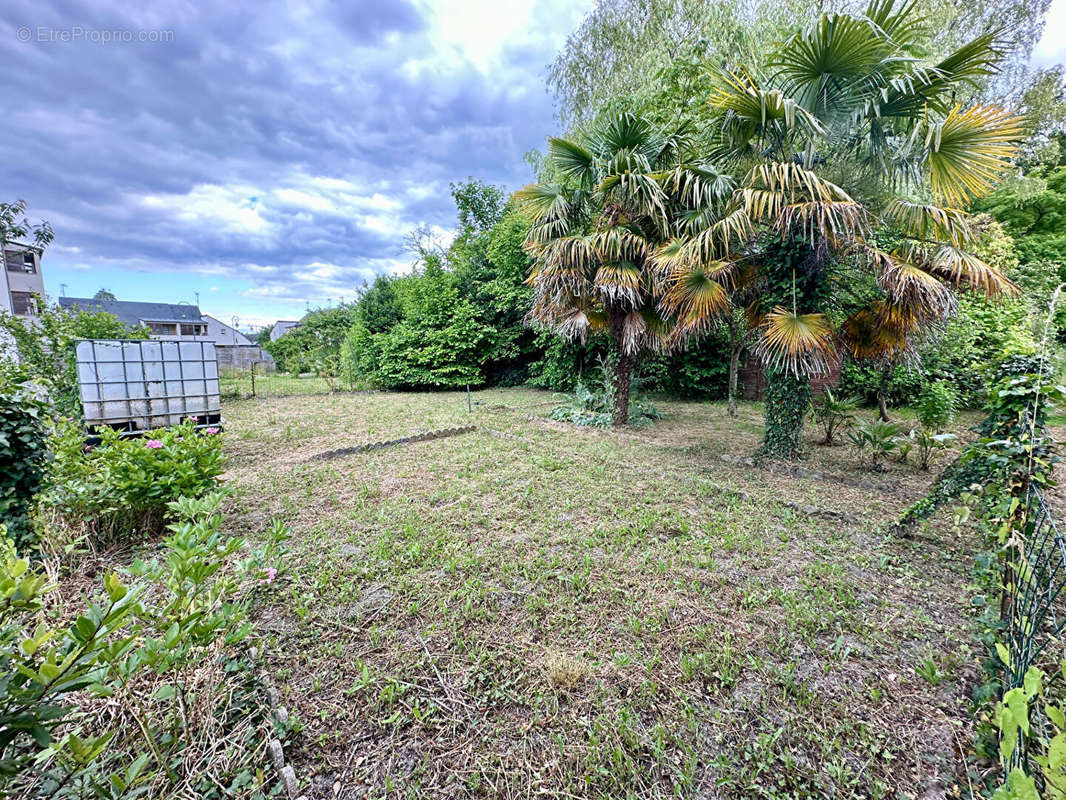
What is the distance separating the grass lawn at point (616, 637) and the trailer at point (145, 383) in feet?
7.14

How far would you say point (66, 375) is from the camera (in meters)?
4.73

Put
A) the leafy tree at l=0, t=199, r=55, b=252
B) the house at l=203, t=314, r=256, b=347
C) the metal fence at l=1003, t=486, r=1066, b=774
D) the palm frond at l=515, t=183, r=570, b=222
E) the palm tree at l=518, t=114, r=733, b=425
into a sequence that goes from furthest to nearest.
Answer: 1. the house at l=203, t=314, r=256, b=347
2. the leafy tree at l=0, t=199, r=55, b=252
3. the palm frond at l=515, t=183, r=570, b=222
4. the palm tree at l=518, t=114, r=733, b=425
5. the metal fence at l=1003, t=486, r=1066, b=774

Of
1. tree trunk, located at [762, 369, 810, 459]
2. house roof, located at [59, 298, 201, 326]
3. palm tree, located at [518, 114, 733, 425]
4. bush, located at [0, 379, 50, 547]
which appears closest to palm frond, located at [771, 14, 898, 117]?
palm tree, located at [518, 114, 733, 425]

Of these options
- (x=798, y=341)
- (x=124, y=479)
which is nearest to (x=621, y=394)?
(x=798, y=341)

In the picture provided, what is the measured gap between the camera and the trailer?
14.7ft

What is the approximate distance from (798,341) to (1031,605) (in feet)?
8.92

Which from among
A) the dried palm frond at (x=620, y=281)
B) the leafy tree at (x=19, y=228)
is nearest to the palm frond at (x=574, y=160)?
the dried palm frond at (x=620, y=281)

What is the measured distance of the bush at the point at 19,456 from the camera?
75.8 inches

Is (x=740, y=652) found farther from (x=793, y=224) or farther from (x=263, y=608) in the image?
(x=793, y=224)

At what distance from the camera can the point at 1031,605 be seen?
1.36 m

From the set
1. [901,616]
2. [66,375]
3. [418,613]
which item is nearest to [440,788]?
[418,613]

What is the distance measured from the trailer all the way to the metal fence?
6305mm

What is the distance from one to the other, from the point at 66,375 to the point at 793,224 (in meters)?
8.11

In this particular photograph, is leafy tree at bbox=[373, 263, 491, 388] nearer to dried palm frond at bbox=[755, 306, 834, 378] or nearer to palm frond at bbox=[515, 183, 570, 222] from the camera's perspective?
palm frond at bbox=[515, 183, 570, 222]
